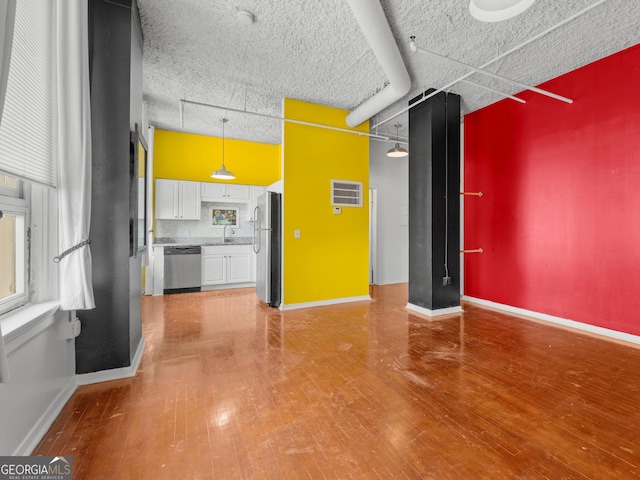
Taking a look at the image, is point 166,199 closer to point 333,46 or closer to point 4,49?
point 333,46

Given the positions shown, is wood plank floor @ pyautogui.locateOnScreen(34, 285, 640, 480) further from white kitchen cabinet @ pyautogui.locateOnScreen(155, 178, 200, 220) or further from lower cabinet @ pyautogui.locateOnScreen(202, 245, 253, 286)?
white kitchen cabinet @ pyautogui.locateOnScreen(155, 178, 200, 220)

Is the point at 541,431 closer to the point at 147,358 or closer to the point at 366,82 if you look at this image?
the point at 147,358

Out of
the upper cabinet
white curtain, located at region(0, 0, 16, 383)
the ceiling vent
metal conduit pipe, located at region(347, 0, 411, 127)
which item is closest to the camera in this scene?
white curtain, located at region(0, 0, 16, 383)

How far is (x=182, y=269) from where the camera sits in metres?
6.11

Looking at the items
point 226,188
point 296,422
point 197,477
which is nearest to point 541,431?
point 296,422

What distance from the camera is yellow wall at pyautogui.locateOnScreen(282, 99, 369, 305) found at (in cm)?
502

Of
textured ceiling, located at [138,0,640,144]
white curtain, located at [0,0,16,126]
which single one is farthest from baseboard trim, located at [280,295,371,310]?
white curtain, located at [0,0,16,126]

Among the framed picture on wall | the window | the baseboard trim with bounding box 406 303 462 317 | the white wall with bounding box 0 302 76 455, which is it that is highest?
the framed picture on wall

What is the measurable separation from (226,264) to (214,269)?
0.27 metres

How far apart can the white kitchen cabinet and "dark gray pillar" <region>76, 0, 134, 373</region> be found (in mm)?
3949

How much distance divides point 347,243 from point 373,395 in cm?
338

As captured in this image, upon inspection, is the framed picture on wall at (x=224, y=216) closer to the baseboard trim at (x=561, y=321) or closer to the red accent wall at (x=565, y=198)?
the red accent wall at (x=565, y=198)

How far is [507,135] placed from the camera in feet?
15.9

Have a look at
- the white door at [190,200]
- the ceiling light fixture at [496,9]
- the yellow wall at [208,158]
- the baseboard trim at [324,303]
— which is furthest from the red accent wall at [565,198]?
the white door at [190,200]
